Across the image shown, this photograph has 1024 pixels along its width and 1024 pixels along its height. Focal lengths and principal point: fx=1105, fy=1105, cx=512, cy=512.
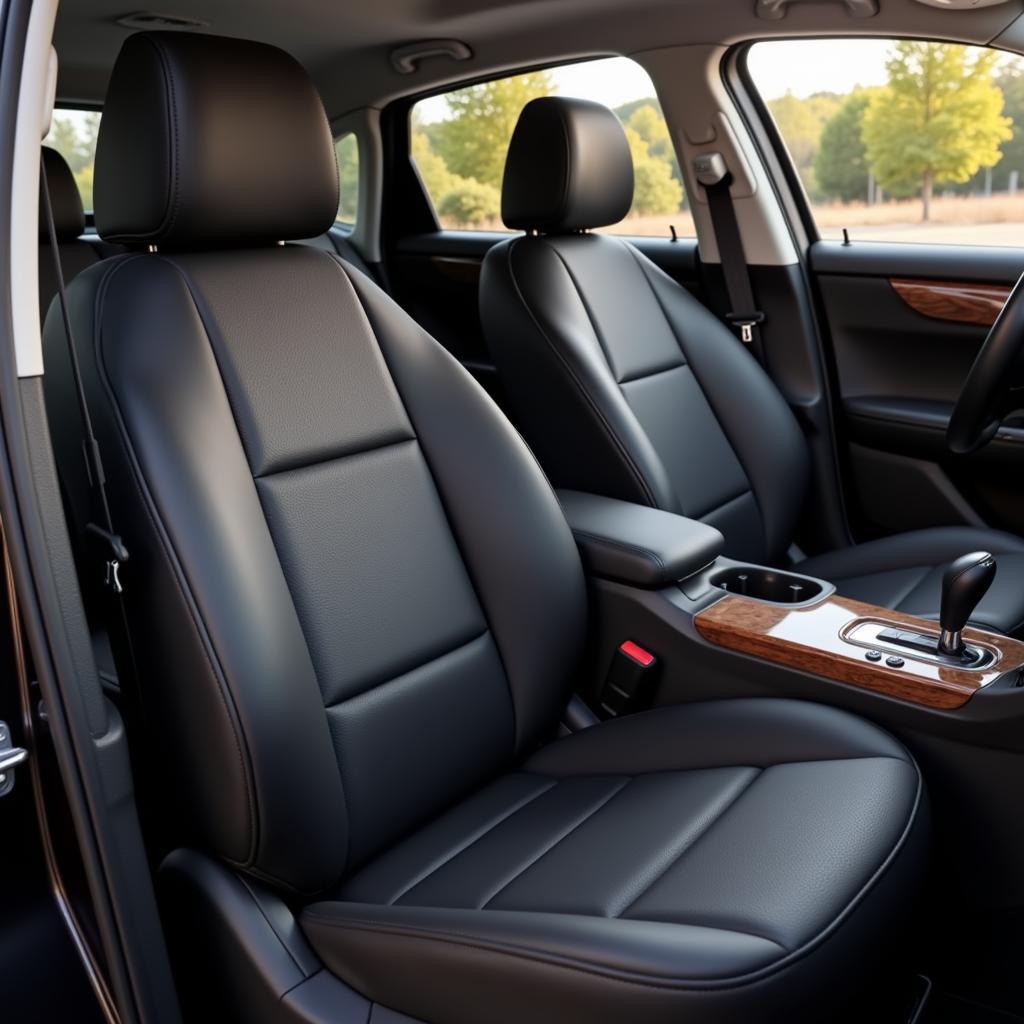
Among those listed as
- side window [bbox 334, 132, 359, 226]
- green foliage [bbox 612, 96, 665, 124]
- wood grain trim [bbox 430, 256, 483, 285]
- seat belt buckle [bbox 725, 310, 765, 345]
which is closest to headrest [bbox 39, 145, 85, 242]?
side window [bbox 334, 132, 359, 226]

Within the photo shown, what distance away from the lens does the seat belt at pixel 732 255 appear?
2.74 metres

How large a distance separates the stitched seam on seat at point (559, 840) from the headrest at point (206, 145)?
2.86 ft

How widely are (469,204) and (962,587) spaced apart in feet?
8.27

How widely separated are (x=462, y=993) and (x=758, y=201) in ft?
6.98

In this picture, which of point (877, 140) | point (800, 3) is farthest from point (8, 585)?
point (877, 140)

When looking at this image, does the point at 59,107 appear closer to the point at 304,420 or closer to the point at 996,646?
the point at 304,420

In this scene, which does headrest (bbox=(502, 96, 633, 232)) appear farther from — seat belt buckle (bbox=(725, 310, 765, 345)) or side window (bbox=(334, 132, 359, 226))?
side window (bbox=(334, 132, 359, 226))

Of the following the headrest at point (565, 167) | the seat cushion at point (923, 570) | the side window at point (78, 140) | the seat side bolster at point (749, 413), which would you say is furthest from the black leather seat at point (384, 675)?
the side window at point (78, 140)

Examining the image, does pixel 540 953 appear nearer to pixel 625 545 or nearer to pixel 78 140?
pixel 625 545

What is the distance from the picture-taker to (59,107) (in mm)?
3188

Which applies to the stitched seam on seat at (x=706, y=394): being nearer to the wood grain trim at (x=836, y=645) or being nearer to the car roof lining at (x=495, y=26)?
the car roof lining at (x=495, y=26)

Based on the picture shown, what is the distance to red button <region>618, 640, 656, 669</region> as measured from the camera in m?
1.72

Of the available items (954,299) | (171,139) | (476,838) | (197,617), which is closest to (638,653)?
(476,838)

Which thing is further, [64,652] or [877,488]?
[877,488]
